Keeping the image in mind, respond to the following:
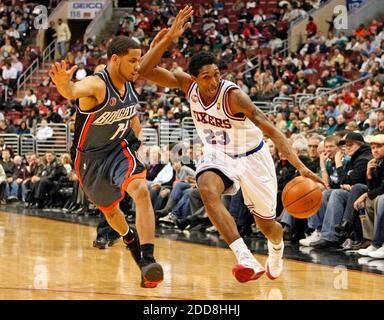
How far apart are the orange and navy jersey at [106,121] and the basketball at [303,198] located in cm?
150

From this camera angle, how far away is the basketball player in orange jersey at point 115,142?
659cm

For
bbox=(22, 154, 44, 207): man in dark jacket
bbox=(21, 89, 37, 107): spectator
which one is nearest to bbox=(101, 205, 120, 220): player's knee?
bbox=(22, 154, 44, 207): man in dark jacket

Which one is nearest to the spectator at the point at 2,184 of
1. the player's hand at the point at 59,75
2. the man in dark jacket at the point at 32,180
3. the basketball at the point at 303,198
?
the man in dark jacket at the point at 32,180

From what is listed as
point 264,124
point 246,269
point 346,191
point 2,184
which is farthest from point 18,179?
point 246,269

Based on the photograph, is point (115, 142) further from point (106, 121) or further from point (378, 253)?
point (378, 253)

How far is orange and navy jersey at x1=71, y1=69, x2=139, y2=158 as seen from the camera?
6852mm

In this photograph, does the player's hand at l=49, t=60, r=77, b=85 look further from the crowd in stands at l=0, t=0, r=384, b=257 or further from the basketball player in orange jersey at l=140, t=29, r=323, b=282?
the crowd in stands at l=0, t=0, r=384, b=257

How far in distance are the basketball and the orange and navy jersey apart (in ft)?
4.91

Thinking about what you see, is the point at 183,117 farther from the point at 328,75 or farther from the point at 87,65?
the point at 87,65

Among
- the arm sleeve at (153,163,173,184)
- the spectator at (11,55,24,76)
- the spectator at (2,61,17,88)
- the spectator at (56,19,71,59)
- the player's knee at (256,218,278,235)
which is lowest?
the player's knee at (256,218,278,235)

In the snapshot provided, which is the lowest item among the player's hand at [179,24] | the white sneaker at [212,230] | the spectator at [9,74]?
the white sneaker at [212,230]

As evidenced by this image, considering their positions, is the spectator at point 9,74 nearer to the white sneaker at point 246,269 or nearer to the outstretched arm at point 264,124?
the outstretched arm at point 264,124

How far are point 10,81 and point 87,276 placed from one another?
19.2 meters

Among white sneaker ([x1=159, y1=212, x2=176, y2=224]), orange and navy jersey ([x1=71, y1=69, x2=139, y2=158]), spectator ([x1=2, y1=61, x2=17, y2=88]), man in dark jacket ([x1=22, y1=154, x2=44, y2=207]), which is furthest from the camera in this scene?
spectator ([x1=2, y1=61, x2=17, y2=88])
